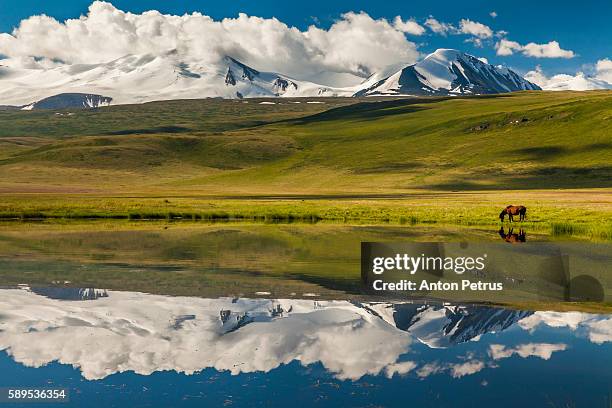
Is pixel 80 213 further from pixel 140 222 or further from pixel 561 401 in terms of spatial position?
pixel 561 401

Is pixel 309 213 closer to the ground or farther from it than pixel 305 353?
farther from it

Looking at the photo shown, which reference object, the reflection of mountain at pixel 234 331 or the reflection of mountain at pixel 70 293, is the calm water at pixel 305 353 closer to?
the reflection of mountain at pixel 234 331

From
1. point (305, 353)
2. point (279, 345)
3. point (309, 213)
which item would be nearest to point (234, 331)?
point (279, 345)

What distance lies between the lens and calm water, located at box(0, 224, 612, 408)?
14.7 m

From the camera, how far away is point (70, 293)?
2603 centimetres

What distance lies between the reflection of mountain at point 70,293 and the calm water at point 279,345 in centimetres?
7

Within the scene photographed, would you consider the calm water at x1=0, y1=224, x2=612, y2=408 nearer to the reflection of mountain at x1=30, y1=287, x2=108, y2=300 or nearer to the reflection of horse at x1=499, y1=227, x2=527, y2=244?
the reflection of mountain at x1=30, y1=287, x2=108, y2=300

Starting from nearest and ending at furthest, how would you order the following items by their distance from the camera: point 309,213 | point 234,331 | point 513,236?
point 234,331, point 513,236, point 309,213

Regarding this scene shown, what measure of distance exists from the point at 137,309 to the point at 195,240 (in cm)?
2617

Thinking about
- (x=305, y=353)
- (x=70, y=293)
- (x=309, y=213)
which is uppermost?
(x=309, y=213)

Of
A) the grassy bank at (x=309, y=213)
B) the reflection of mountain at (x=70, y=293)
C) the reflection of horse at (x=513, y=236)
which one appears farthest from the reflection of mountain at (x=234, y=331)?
the grassy bank at (x=309, y=213)

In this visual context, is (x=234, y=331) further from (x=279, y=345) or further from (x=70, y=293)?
(x=70, y=293)

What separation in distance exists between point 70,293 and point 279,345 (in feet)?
36.6

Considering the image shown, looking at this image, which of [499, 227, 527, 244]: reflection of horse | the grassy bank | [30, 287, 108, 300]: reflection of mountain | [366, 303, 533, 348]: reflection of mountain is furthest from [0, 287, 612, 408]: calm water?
the grassy bank
